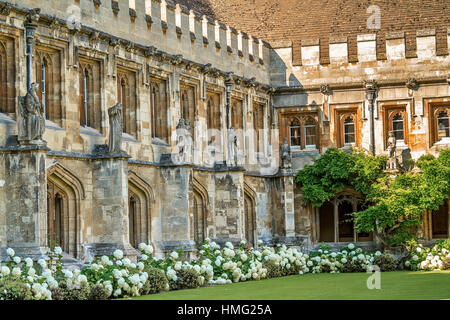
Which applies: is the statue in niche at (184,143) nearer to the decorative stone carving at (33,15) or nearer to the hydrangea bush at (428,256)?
the decorative stone carving at (33,15)

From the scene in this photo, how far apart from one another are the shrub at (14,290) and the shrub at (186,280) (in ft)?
17.3

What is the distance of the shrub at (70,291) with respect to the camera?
1691cm

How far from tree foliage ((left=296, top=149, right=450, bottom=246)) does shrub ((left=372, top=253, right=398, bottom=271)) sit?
4.88ft

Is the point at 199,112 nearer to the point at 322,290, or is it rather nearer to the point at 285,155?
the point at 285,155

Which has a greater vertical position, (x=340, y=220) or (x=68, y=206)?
(x=68, y=206)

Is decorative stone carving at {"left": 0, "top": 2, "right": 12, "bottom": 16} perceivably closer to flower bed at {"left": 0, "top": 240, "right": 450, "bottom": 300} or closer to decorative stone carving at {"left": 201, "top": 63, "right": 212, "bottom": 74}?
flower bed at {"left": 0, "top": 240, "right": 450, "bottom": 300}

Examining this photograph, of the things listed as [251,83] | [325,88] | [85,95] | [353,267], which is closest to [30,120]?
[85,95]

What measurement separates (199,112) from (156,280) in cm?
914

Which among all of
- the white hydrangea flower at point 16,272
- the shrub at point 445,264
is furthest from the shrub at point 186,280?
the shrub at point 445,264

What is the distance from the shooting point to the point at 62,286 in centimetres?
1731

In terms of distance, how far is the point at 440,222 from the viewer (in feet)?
102

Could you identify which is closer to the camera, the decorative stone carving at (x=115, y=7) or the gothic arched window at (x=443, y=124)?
the decorative stone carving at (x=115, y=7)

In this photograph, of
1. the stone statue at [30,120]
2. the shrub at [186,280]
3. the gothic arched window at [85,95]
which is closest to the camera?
the stone statue at [30,120]
